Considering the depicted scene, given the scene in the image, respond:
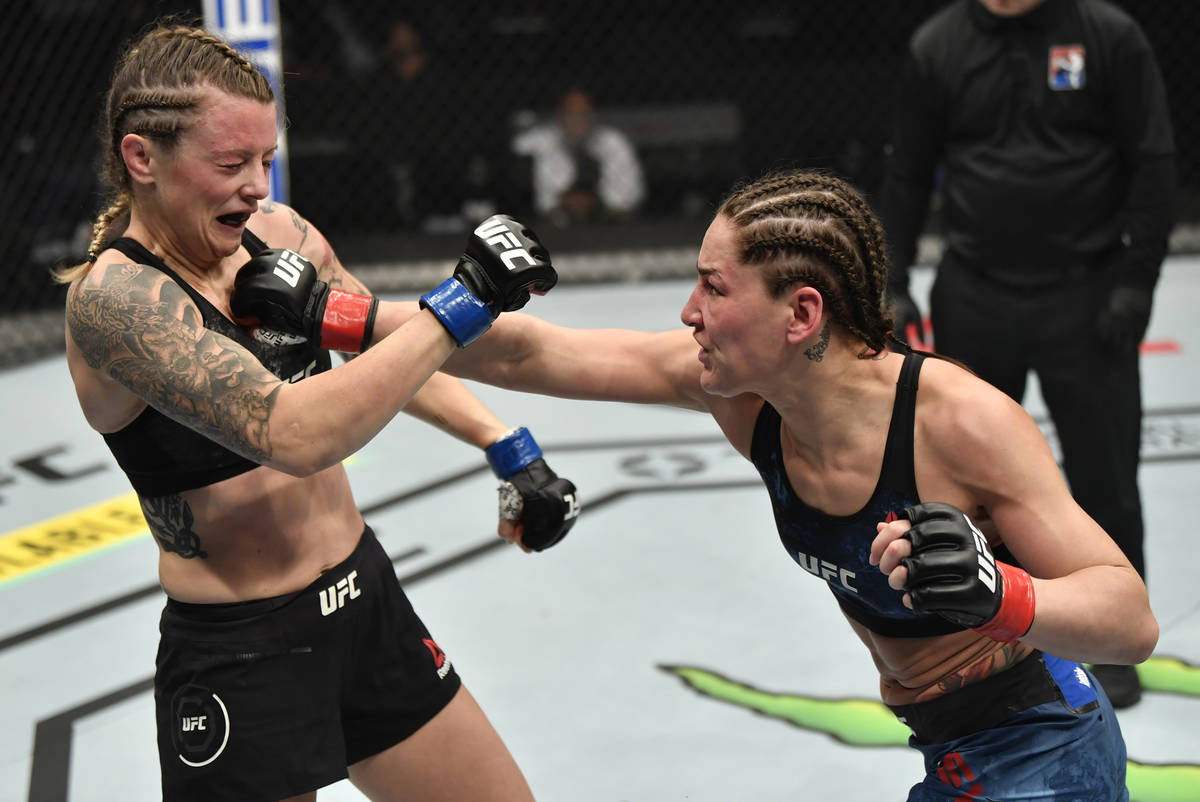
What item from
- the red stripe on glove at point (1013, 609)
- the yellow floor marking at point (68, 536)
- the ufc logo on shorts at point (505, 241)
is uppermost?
the ufc logo on shorts at point (505, 241)

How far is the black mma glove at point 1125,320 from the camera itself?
288 centimetres

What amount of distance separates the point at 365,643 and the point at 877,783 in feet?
4.00

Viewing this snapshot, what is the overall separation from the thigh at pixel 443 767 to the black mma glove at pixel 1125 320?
1.72m

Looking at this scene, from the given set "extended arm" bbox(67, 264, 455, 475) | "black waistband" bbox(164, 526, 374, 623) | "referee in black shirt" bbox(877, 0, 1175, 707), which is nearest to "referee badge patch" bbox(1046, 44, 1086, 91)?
"referee in black shirt" bbox(877, 0, 1175, 707)

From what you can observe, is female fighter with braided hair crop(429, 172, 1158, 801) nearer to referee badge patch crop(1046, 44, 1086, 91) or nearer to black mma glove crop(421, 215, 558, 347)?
black mma glove crop(421, 215, 558, 347)

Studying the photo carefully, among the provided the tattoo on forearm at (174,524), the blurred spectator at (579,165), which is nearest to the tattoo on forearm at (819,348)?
the tattoo on forearm at (174,524)

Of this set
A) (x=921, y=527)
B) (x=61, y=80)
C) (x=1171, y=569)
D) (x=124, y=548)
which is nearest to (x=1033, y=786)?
(x=921, y=527)

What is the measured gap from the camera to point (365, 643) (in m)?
1.93

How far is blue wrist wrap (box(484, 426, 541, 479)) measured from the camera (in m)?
2.17

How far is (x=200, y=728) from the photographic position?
1.78 m

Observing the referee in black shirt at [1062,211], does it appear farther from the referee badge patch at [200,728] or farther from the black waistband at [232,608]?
the referee badge patch at [200,728]

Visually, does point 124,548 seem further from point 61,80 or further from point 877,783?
point 61,80

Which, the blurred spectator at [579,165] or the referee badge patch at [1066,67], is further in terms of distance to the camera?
the blurred spectator at [579,165]

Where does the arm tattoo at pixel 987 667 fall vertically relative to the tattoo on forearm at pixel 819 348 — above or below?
below
